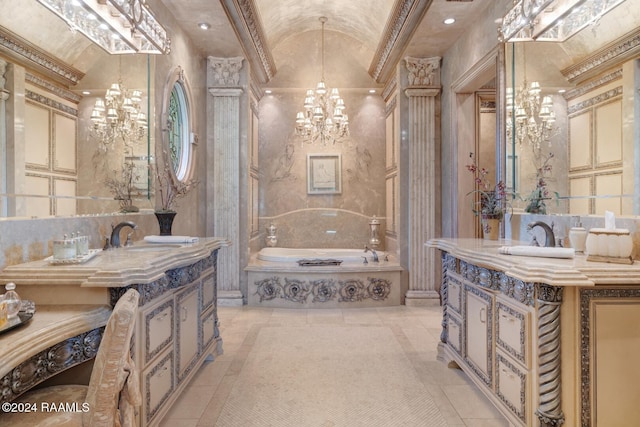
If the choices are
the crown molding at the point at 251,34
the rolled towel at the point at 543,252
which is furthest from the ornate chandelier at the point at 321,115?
the rolled towel at the point at 543,252

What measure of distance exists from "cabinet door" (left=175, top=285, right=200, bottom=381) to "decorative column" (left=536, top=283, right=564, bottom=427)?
1990mm

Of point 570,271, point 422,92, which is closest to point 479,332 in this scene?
point 570,271

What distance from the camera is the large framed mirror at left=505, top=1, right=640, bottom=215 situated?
1.98 m

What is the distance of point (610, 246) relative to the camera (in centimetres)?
180

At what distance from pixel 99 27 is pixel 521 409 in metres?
3.23

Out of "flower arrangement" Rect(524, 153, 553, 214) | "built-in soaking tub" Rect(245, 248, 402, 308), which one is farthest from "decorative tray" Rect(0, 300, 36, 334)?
"built-in soaking tub" Rect(245, 248, 402, 308)

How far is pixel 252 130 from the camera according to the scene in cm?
540

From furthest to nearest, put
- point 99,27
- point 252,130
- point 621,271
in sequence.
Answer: point 252,130 < point 99,27 < point 621,271

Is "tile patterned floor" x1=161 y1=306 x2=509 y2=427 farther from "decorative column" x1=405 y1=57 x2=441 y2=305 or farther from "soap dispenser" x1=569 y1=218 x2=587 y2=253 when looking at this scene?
"soap dispenser" x1=569 y1=218 x2=587 y2=253

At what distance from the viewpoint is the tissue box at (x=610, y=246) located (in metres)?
1.76

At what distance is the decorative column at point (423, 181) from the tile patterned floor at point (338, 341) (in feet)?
1.07

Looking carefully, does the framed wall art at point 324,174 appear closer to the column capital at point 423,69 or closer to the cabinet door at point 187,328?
the column capital at point 423,69

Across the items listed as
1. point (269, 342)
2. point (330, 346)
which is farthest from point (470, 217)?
point (269, 342)

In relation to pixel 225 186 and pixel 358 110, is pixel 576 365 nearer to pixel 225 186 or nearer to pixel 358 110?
pixel 225 186
